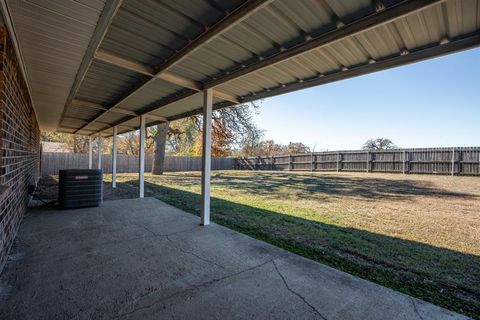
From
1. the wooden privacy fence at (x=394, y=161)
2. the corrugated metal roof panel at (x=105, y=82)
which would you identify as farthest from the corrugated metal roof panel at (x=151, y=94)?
the wooden privacy fence at (x=394, y=161)

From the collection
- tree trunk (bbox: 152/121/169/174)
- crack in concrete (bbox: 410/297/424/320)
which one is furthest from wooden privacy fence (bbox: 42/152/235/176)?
crack in concrete (bbox: 410/297/424/320)

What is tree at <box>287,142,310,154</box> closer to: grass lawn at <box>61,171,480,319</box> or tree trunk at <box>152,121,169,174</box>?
tree trunk at <box>152,121,169,174</box>

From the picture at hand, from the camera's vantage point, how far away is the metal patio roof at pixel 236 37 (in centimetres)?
189

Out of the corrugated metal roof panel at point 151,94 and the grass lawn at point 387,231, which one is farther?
the corrugated metal roof panel at point 151,94

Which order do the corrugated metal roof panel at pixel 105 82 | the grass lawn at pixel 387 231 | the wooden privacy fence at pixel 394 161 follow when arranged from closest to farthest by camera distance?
the grass lawn at pixel 387 231 < the corrugated metal roof panel at pixel 105 82 < the wooden privacy fence at pixel 394 161

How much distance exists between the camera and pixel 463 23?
6.30ft

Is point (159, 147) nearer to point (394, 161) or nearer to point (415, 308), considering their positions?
point (394, 161)

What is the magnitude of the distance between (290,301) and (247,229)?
205 centimetres

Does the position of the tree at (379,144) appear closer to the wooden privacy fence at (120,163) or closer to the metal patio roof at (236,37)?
the wooden privacy fence at (120,163)

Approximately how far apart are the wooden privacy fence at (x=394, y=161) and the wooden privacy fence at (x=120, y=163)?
5644 mm

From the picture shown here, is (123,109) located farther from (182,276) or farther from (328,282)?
(328,282)

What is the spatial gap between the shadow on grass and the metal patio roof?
7.40 feet

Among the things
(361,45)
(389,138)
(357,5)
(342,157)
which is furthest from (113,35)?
(389,138)

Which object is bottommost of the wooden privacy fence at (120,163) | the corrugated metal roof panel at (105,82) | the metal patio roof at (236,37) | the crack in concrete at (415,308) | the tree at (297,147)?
the crack in concrete at (415,308)
